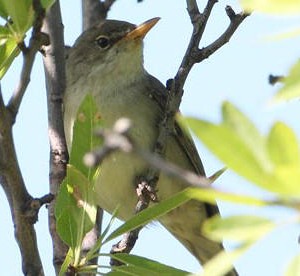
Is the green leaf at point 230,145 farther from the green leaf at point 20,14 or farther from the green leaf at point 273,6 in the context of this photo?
Result: the green leaf at point 20,14

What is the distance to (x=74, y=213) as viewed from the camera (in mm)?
3328

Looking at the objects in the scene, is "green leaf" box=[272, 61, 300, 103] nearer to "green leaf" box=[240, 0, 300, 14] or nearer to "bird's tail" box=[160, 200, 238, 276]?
"green leaf" box=[240, 0, 300, 14]

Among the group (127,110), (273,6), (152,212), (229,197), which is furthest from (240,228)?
(127,110)

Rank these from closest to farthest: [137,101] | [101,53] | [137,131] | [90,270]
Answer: [90,270] < [137,131] < [137,101] < [101,53]

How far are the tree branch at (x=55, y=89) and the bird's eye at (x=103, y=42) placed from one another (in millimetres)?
757

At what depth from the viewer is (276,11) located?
3.51 ft

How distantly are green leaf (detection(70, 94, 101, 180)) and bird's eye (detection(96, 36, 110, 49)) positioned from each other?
108 inches

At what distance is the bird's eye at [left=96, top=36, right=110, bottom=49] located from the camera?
5.93m

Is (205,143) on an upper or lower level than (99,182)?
upper

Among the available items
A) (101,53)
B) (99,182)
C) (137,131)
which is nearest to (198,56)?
(137,131)

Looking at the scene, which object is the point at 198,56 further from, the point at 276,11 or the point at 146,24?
the point at 276,11

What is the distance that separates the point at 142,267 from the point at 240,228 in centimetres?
235

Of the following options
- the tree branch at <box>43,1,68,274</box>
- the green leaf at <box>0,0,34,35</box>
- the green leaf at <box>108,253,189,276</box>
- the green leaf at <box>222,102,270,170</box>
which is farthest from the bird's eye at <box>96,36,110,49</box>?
the green leaf at <box>222,102,270,170</box>

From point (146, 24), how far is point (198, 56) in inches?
72.5
